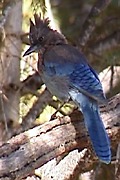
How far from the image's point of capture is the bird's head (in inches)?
159

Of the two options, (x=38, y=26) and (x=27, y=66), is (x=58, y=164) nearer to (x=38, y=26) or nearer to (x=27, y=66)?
(x=38, y=26)

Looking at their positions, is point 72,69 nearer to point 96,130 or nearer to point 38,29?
point 38,29

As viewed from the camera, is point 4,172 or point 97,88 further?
point 97,88

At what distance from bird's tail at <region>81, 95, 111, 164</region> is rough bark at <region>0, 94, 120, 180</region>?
0.14 feet

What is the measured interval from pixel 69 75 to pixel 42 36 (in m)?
0.38

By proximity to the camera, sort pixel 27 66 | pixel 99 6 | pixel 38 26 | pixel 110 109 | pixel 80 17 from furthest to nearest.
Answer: pixel 80 17
pixel 27 66
pixel 99 6
pixel 38 26
pixel 110 109

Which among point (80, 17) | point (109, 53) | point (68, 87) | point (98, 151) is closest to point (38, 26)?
point (68, 87)

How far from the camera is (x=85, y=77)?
3793mm

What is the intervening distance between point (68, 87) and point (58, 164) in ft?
1.55

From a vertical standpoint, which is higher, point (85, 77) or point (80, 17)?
point (80, 17)

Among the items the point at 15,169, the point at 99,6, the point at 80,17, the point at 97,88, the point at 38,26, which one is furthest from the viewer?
the point at 80,17

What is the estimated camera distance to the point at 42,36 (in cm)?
412

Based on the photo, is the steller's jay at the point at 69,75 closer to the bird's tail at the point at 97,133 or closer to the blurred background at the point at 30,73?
the bird's tail at the point at 97,133

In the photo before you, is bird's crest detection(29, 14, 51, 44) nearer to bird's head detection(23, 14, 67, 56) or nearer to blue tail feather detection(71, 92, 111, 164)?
bird's head detection(23, 14, 67, 56)
